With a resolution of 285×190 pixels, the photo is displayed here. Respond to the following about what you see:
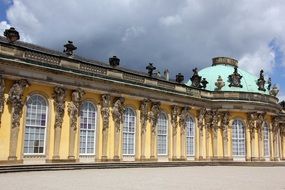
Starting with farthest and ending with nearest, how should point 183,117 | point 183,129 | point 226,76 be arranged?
1. point 226,76
2. point 183,117
3. point 183,129

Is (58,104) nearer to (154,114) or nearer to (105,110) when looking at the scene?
(105,110)

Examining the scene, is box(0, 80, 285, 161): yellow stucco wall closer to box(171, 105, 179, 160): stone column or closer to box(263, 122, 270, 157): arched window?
box(171, 105, 179, 160): stone column

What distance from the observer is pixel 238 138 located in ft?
109

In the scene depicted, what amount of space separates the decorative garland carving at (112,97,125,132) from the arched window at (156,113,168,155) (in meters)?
3.93

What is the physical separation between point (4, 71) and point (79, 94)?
493 centimetres

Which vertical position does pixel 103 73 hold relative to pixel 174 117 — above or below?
above

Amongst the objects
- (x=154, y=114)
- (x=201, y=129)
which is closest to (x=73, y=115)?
(x=154, y=114)

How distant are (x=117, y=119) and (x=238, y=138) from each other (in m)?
13.4

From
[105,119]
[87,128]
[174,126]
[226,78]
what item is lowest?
[87,128]

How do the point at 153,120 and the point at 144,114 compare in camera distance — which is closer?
the point at 144,114

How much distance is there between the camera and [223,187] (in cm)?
1338

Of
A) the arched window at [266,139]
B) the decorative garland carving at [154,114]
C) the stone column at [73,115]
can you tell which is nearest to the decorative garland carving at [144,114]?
the decorative garland carving at [154,114]

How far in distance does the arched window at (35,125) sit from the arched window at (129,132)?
20.8 feet

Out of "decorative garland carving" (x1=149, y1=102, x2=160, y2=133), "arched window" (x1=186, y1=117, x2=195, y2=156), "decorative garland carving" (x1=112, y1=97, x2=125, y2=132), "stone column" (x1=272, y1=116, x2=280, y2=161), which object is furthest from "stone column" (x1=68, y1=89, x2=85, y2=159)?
"stone column" (x1=272, y1=116, x2=280, y2=161)
